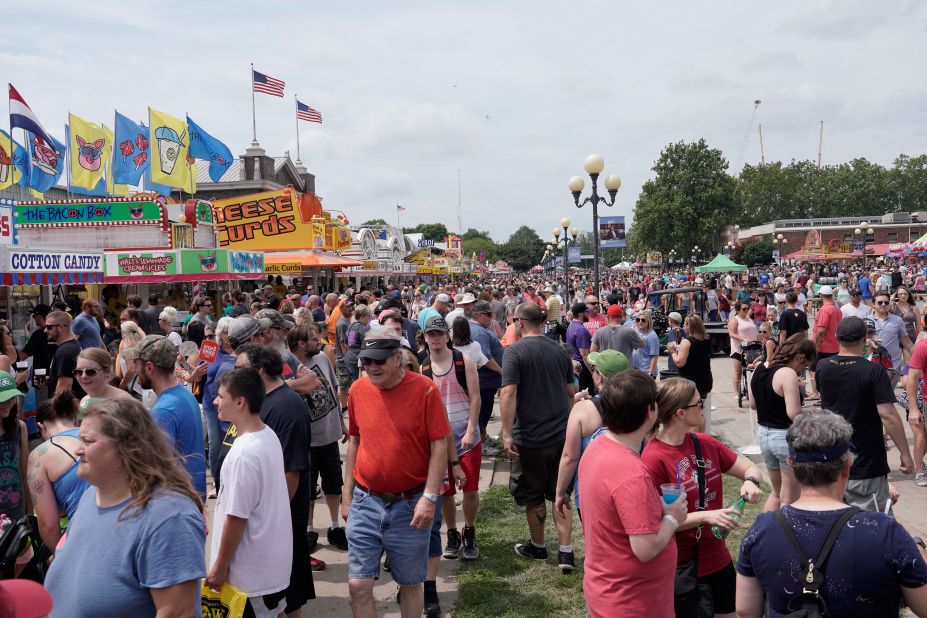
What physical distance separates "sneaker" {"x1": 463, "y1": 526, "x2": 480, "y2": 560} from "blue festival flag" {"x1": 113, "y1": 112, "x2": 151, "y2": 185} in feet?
72.1

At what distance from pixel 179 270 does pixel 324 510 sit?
12.3 metres

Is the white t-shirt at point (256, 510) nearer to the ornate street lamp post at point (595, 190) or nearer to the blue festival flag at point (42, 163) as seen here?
the ornate street lamp post at point (595, 190)

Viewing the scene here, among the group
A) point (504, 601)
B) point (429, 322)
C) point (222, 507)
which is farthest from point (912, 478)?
point (222, 507)

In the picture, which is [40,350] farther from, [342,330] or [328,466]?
[328,466]

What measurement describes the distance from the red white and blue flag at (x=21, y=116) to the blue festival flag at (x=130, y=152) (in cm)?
532

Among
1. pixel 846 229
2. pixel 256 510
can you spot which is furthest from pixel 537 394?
pixel 846 229

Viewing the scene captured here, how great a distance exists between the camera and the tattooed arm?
125 inches

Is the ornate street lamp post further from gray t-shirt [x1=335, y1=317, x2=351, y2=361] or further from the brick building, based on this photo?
the brick building

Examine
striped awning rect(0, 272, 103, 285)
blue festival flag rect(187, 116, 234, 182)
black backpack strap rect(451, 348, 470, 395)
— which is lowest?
black backpack strap rect(451, 348, 470, 395)

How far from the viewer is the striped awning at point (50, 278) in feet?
38.0

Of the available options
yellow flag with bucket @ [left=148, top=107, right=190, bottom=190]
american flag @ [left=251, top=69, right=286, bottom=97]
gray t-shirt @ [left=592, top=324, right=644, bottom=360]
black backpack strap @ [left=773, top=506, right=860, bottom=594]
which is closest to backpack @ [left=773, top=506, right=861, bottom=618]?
black backpack strap @ [left=773, top=506, right=860, bottom=594]

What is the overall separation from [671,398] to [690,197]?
80232 mm

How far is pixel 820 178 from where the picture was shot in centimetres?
10069

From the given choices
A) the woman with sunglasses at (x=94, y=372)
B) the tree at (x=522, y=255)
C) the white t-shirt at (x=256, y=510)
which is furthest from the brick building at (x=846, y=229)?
the white t-shirt at (x=256, y=510)
